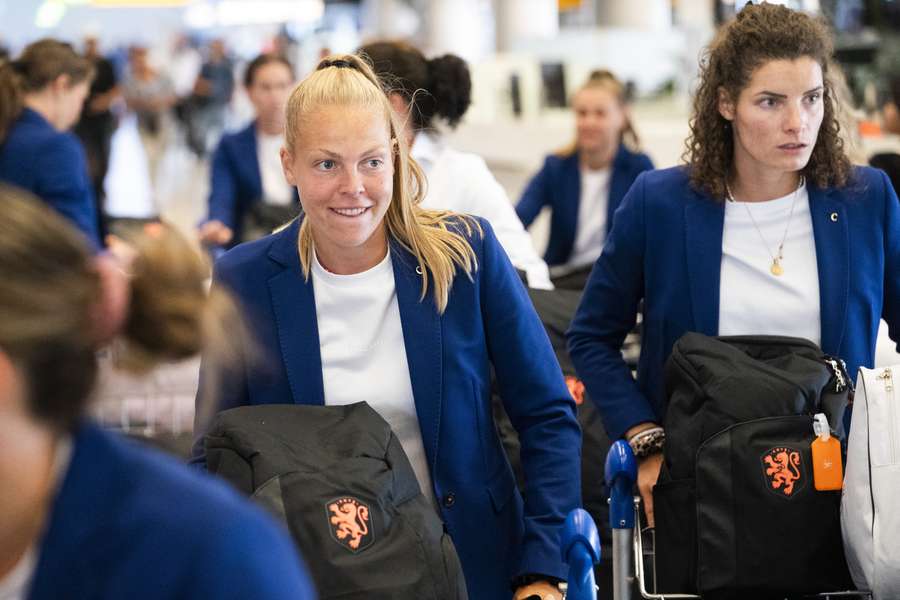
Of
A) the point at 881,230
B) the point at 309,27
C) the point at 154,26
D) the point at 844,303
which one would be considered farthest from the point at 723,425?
the point at 154,26

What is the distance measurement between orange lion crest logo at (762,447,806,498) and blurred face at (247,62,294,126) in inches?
166

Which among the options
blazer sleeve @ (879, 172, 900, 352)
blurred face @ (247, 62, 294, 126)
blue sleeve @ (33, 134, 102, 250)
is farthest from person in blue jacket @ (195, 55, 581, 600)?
blurred face @ (247, 62, 294, 126)

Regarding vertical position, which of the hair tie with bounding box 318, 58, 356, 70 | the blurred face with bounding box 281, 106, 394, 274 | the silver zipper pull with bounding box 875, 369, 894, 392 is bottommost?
the silver zipper pull with bounding box 875, 369, 894, 392

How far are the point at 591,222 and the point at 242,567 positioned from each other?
5.08 meters

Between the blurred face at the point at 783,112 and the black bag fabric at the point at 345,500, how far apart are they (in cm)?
132

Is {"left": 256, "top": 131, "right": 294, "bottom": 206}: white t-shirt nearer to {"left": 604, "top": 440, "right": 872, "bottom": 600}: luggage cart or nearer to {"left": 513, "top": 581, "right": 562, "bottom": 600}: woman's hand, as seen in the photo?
{"left": 604, "top": 440, "right": 872, "bottom": 600}: luggage cart

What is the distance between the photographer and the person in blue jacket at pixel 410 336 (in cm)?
270

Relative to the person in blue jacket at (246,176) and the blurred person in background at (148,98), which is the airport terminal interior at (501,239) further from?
the blurred person in background at (148,98)

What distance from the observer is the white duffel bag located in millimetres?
2508

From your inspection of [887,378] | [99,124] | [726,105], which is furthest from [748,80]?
[99,124]

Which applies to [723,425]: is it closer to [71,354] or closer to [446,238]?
[446,238]

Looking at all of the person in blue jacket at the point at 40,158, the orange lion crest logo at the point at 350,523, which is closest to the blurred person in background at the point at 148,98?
the person in blue jacket at the point at 40,158

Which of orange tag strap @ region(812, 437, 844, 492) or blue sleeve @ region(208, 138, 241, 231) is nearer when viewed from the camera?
orange tag strap @ region(812, 437, 844, 492)

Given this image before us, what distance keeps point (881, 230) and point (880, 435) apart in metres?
0.77
